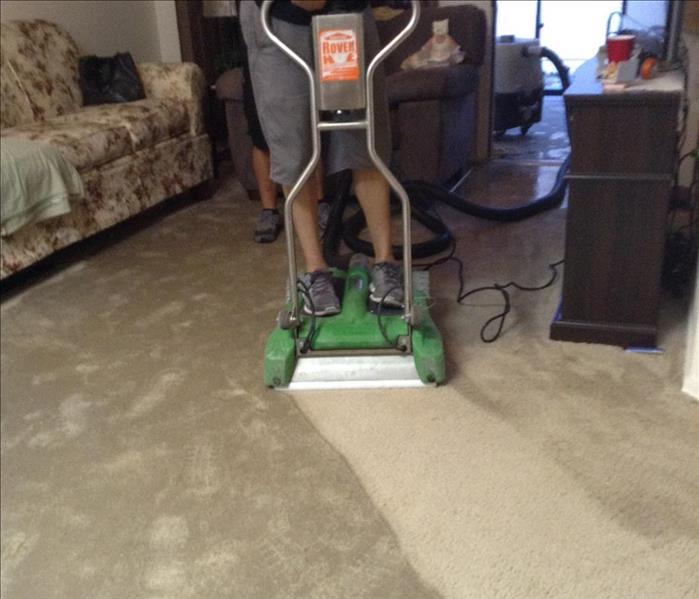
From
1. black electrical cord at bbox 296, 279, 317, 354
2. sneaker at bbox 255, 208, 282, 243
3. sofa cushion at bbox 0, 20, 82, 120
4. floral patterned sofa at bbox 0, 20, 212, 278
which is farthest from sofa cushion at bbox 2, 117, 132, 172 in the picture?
black electrical cord at bbox 296, 279, 317, 354

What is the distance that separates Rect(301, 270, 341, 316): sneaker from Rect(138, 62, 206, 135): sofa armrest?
1.88 m

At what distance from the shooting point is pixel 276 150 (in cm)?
192

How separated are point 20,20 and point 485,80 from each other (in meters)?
2.19

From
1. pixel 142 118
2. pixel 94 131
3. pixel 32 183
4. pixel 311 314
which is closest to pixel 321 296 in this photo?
pixel 311 314

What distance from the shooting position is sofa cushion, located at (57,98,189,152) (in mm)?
3145

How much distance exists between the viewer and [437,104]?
119 inches

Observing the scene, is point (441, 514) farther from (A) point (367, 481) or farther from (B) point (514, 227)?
(B) point (514, 227)

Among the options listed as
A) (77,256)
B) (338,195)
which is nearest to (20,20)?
(77,256)

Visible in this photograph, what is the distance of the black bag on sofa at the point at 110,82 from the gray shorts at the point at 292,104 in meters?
1.79

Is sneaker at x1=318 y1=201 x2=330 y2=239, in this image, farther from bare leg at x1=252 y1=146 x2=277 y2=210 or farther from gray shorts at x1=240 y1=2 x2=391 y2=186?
gray shorts at x1=240 y1=2 x2=391 y2=186

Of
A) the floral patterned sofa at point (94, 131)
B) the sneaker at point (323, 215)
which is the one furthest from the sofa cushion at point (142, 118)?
the sneaker at point (323, 215)

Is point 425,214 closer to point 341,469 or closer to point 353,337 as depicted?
point 353,337

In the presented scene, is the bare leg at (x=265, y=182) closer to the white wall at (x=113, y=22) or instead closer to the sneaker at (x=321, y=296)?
the sneaker at (x=321, y=296)

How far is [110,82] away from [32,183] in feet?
4.08
